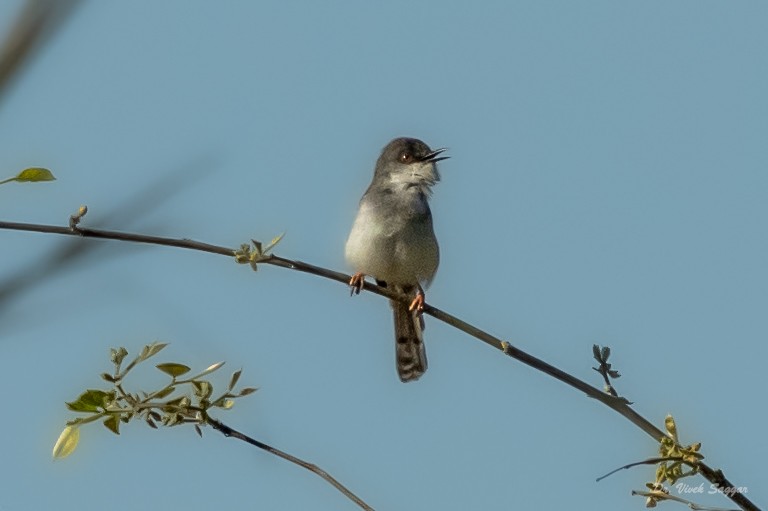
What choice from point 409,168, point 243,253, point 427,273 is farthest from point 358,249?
point 243,253

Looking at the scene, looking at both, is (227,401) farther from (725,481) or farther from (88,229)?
(725,481)

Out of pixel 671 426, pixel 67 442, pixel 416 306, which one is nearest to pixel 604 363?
pixel 671 426

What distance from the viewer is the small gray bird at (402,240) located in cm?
730

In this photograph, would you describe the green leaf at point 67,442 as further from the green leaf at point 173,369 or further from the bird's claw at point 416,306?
the bird's claw at point 416,306

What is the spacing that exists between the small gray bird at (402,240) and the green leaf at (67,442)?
16.0ft

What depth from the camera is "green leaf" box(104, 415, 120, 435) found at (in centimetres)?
200

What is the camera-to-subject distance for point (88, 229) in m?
1.51

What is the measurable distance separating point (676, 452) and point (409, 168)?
6.23 meters

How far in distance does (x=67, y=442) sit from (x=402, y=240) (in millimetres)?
5418

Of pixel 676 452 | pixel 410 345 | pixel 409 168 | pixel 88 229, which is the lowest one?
pixel 88 229

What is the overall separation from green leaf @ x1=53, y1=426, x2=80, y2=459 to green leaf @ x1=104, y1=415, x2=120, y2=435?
68 mm

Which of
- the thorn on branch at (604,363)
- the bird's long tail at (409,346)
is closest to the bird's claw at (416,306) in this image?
the thorn on branch at (604,363)

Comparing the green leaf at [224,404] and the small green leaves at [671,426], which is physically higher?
the small green leaves at [671,426]

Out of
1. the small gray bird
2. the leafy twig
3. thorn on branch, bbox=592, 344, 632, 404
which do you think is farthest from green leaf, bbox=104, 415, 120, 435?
the small gray bird
